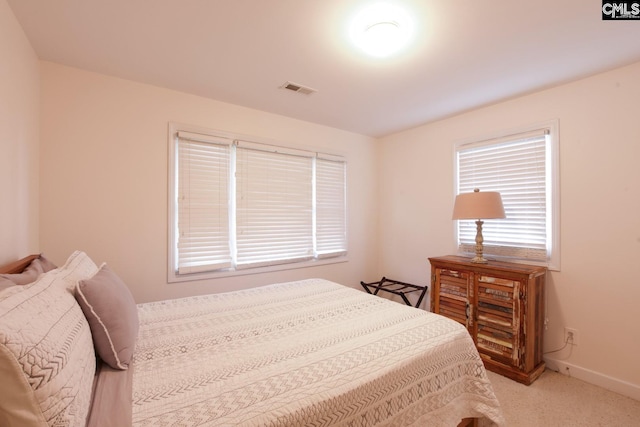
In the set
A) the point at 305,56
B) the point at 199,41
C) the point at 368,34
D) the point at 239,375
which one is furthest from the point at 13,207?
the point at 368,34

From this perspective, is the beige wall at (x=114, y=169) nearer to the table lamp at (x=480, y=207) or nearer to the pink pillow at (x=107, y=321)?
the pink pillow at (x=107, y=321)

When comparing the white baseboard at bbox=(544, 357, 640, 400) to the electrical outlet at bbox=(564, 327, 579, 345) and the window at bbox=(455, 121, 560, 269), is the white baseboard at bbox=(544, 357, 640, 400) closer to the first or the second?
the electrical outlet at bbox=(564, 327, 579, 345)

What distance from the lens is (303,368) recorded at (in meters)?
1.18

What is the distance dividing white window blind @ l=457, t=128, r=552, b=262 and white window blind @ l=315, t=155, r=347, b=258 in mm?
1476

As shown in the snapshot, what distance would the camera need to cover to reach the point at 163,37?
1814 millimetres

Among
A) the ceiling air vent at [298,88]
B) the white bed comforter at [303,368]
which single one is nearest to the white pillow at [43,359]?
the white bed comforter at [303,368]

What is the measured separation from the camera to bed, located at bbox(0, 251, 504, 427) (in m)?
0.73

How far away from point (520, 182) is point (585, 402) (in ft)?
5.83

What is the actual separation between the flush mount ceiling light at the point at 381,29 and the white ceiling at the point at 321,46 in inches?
2.5

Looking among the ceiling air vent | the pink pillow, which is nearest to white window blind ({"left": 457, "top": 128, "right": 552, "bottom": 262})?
the ceiling air vent

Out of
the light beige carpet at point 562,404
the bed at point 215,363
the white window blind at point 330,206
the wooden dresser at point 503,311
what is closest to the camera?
the bed at point 215,363

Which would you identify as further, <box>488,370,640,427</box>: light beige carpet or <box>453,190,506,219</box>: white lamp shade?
<box>453,190,506,219</box>: white lamp shade

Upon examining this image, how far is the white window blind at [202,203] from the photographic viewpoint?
259cm

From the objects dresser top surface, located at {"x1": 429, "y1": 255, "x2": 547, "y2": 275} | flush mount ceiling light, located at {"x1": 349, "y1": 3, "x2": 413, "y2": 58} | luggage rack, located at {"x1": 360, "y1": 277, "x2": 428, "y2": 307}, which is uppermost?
flush mount ceiling light, located at {"x1": 349, "y1": 3, "x2": 413, "y2": 58}
